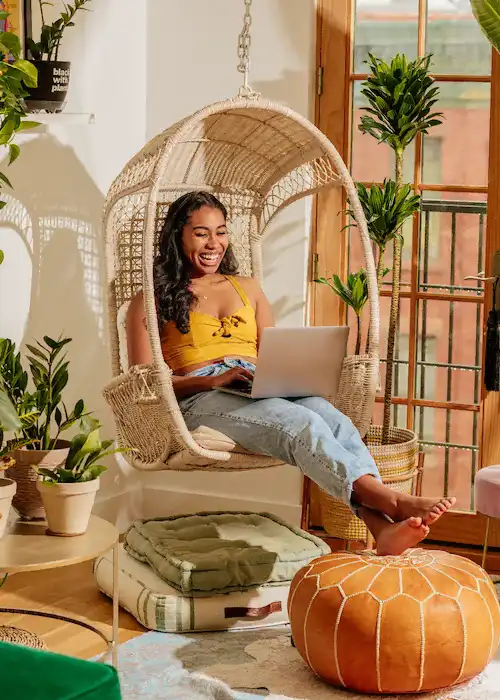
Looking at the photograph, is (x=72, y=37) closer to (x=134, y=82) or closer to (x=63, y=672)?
(x=134, y=82)

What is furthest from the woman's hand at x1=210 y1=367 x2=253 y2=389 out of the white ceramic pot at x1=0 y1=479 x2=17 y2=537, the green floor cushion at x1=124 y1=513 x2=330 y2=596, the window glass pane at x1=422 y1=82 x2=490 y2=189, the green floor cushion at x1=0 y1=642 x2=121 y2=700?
the green floor cushion at x1=0 y1=642 x2=121 y2=700

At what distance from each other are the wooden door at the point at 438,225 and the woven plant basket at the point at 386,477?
24 centimetres

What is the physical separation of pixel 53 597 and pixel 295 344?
1125 mm

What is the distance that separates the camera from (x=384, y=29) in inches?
162

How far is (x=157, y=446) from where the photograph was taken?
11.0 ft

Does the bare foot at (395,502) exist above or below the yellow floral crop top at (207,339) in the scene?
below

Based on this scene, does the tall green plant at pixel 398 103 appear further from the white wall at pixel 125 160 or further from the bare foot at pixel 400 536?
the bare foot at pixel 400 536

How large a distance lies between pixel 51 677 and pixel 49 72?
253 cm

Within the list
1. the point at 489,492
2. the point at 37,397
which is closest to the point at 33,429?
the point at 37,397

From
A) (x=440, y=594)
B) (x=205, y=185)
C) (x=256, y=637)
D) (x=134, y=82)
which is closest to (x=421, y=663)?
(x=440, y=594)

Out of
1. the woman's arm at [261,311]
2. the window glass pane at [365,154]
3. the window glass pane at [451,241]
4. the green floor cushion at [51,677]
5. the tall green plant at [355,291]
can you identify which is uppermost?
the window glass pane at [365,154]

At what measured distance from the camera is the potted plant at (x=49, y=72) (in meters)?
3.59

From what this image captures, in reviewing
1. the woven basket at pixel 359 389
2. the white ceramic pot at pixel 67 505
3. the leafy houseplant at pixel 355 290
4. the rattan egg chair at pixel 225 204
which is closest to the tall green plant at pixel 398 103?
the leafy houseplant at pixel 355 290

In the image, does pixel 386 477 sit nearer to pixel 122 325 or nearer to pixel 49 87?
pixel 122 325
